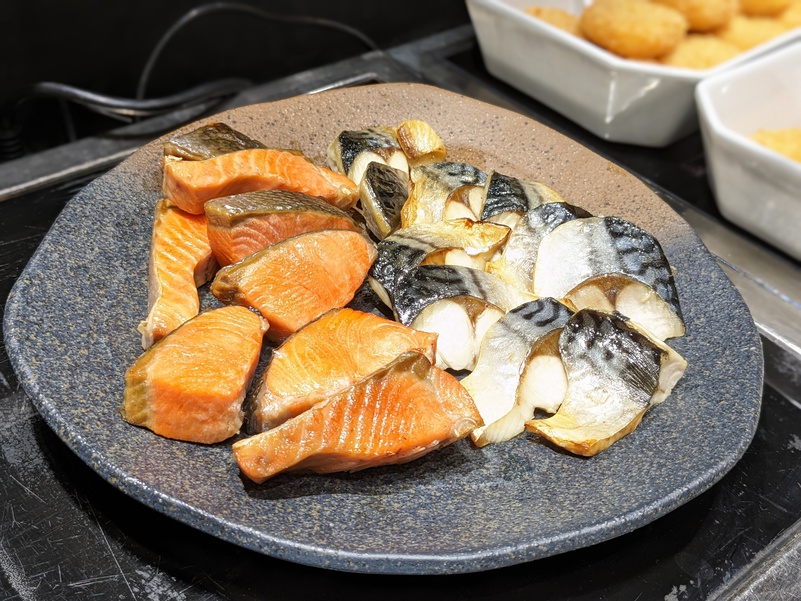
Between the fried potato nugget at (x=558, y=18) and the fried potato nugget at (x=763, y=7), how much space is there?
670 mm

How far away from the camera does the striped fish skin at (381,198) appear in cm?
188

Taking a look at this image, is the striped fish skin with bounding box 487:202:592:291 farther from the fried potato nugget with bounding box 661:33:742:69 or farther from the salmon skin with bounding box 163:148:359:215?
A: the fried potato nugget with bounding box 661:33:742:69

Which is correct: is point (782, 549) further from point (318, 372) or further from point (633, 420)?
point (318, 372)

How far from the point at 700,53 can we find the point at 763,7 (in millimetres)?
502

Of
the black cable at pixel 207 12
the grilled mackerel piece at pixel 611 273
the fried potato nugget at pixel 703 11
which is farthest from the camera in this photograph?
the black cable at pixel 207 12

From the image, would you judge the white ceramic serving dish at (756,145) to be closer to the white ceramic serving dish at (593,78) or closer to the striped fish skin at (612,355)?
the white ceramic serving dish at (593,78)

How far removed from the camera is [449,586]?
1.32 meters

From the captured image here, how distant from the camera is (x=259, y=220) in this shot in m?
1.67

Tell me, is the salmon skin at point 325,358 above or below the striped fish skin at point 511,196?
above

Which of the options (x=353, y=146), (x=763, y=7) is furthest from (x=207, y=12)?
(x=763, y=7)

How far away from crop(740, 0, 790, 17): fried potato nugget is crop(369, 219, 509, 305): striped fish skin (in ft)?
6.24

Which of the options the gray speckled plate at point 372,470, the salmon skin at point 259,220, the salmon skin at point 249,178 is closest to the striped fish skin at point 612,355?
the gray speckled plate at point 372,470

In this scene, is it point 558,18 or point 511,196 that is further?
point 558,18

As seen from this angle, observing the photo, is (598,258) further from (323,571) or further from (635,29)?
(635,29)
